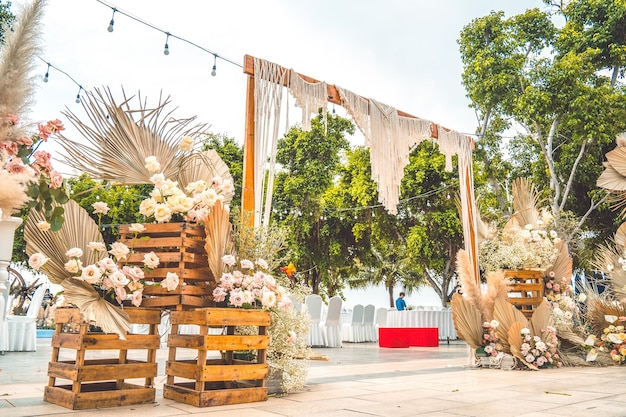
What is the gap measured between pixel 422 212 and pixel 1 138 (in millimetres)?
14710

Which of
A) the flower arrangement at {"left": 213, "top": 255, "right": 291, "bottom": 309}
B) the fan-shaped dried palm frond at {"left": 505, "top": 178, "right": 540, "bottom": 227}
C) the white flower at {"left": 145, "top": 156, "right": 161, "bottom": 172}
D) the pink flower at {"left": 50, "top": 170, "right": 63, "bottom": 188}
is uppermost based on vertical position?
the fan-shaped dried palm frond at {"left": 505, "top": 178, "right": 540, "bottom": 227}

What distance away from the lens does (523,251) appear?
5.80m

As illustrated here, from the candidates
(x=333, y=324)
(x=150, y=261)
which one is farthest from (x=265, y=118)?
(x=333, y=324)

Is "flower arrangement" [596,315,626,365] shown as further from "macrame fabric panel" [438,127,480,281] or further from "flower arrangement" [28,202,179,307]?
"flower arrangement" [28,202,179,307]

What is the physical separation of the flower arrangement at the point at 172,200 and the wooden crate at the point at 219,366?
1.90 feet

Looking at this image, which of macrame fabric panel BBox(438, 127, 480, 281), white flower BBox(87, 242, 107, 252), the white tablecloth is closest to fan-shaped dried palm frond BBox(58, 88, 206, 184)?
white flower BBox(87, 242, 107, 252)

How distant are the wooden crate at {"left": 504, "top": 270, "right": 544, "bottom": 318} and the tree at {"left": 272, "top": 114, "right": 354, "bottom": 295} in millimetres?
9716

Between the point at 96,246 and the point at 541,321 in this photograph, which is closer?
the point at 96,246

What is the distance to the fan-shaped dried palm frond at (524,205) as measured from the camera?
631 cm

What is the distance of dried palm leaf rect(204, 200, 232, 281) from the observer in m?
2.99

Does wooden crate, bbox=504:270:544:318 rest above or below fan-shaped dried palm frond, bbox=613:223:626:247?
below

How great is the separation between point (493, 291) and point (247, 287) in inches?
134

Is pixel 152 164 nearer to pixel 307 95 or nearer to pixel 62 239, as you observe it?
pixel 62 239

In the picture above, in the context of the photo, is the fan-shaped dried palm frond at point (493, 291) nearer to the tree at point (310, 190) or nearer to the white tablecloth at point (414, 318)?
the white tablecloth at point (414, 318)
